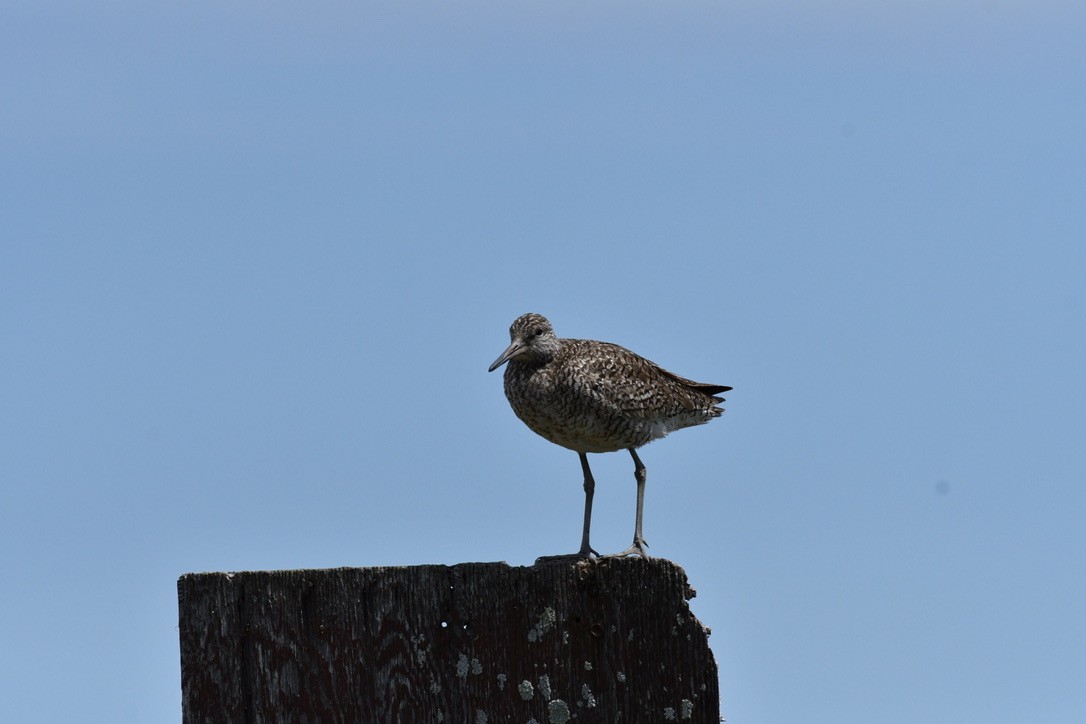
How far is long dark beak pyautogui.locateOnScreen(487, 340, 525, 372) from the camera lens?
362 inches

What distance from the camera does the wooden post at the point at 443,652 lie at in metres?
4.36

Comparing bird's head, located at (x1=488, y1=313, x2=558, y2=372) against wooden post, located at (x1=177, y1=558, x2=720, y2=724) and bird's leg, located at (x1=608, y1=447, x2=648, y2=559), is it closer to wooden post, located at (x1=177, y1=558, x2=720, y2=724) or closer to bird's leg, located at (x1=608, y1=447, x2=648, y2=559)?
bird's leg, located at (x1=608, y1=447, x2=648, y2=559)

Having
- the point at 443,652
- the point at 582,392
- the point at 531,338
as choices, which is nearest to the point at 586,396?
the point at 582,392

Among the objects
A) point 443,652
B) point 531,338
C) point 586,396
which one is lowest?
point 443,652

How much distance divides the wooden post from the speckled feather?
487 centimetres

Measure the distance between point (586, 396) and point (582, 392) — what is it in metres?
0.04

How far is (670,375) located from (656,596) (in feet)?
19.9

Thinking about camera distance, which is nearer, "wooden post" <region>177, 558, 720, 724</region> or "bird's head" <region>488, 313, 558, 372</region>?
"wooden post" <region>177, 558, 720, 724</region>

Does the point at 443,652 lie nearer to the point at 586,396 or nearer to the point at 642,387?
the point at 586,396

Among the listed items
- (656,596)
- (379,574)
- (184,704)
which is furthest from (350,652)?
(656,596)

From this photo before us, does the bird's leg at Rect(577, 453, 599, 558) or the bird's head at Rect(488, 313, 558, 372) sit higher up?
the bird's head at Rect(488, 313, 558, 372)

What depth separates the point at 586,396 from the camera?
367 inches

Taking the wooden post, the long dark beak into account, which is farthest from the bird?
the wooden post

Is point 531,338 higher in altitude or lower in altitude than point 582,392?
higher
